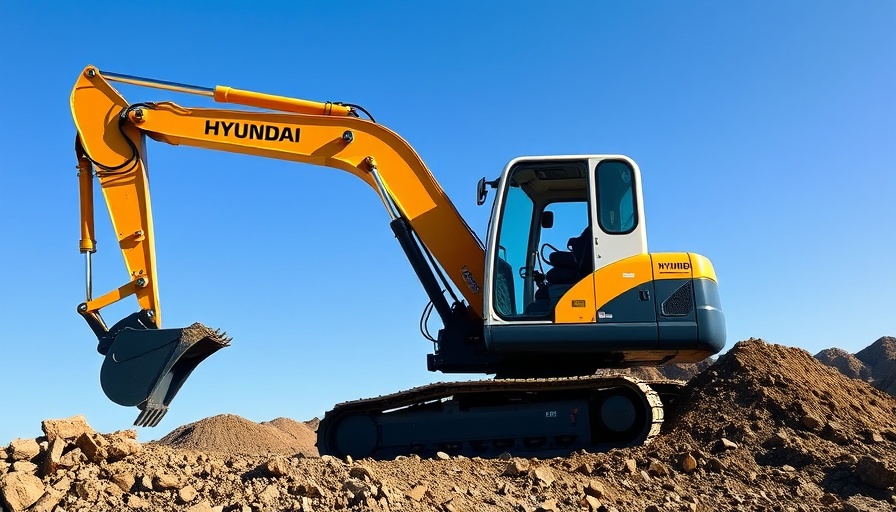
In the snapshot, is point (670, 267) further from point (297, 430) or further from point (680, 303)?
point (297, 430)

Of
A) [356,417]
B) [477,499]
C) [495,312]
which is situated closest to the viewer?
[477,499]

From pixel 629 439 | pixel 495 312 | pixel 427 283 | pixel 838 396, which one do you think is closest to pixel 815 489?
pixel 629 439

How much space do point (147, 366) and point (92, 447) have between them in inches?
75.7

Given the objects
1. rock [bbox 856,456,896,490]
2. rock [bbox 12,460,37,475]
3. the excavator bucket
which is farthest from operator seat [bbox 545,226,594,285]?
rock [bbox 12,460,37,475]

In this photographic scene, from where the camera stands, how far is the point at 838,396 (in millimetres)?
9906

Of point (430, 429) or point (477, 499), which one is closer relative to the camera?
point (477, 499)

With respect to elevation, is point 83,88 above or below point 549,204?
above

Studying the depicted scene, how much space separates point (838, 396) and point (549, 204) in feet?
13.4

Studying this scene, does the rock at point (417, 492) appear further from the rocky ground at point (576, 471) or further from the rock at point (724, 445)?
the rock at point (724, 445)

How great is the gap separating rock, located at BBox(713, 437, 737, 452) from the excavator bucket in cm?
537

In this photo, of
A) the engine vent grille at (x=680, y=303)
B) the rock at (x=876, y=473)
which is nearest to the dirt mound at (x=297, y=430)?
the engine vent grille at (x=680, y=303)

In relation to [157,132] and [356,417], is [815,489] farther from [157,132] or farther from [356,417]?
[157,132]

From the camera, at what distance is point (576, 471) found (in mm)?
7746

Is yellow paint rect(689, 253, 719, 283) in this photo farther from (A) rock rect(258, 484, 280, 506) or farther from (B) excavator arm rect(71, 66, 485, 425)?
(A) rock rect(258, 484, 280, 506)
